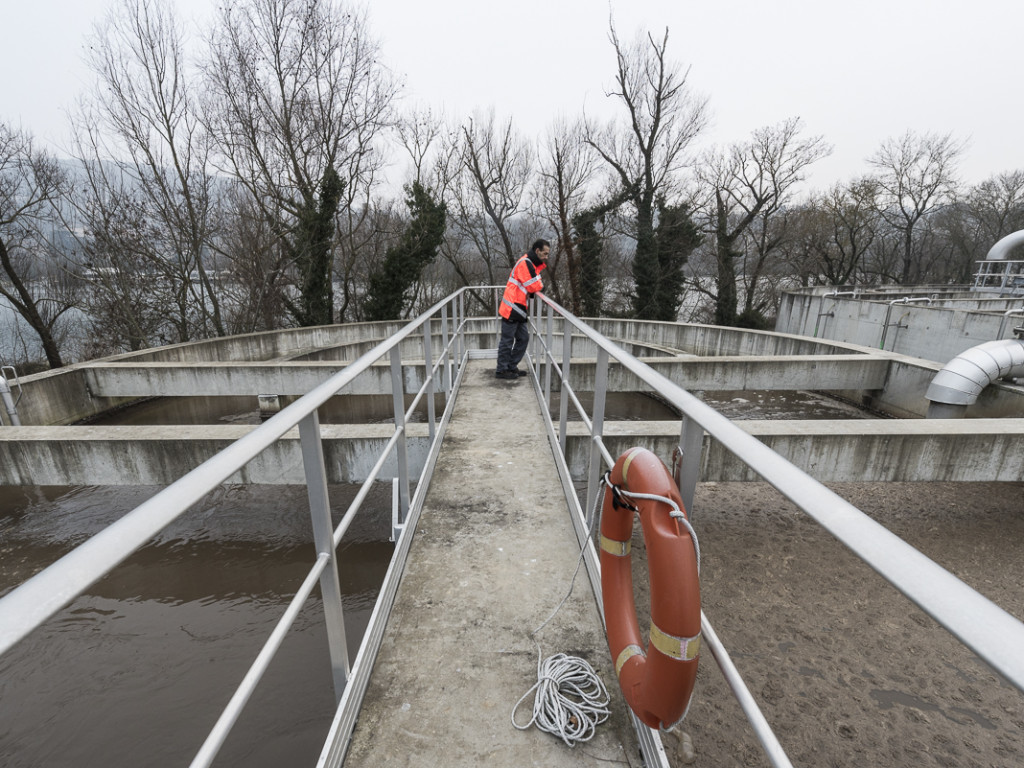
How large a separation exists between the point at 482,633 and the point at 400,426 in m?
1.09

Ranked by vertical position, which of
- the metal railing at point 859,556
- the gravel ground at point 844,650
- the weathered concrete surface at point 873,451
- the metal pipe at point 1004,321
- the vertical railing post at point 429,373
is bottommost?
the gravel ground at point 844,650

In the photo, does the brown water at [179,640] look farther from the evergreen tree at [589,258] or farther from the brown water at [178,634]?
the evergreen tree at [589,258]

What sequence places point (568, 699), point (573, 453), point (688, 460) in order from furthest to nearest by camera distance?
1. point (573, 453)
2. point (568, 699)
3. point (688, 460)

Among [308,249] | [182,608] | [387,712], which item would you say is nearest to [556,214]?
[308,249]

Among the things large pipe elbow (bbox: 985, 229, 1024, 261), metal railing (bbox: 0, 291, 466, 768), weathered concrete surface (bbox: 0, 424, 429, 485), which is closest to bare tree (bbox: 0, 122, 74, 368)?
weathered concrete surface (bbox: 0, 424, 429, 485)

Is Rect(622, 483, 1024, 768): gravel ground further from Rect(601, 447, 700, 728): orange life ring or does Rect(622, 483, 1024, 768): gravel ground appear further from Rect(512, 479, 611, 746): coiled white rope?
Rect(601, 447, 700, 728): orange life ring

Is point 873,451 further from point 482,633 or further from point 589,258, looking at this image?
point 589,258

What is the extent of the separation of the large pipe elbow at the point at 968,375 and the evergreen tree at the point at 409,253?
14.0 meters

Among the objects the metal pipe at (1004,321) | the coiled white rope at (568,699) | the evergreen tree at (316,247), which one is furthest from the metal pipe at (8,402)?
the metal pipe at (1004,321)

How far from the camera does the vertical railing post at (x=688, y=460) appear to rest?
138cm

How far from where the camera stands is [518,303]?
538 centimetres

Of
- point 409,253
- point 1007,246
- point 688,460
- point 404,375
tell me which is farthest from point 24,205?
point 1007,246

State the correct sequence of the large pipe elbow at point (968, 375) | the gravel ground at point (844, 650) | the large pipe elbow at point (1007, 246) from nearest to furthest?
the gravel ground at point (844, 650)
the large pipe elbow at point (968, 375)
the large pipe elbow at point (1007, 246)

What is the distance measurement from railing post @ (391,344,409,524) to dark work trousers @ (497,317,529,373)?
3172mm
